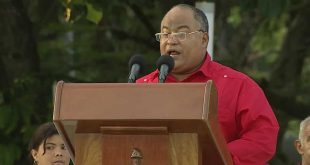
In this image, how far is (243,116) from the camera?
17.8 feet

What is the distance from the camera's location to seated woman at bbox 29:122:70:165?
6.81 meters

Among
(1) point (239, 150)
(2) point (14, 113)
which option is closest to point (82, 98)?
(1) point (239, 150)

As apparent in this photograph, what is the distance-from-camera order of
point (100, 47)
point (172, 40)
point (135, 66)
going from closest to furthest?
point (135, 66) → point (172, 40) → point (100, 47)

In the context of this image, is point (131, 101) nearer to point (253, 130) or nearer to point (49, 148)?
point (253, 130)

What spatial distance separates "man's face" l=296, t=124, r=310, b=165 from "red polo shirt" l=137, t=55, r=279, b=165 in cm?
119

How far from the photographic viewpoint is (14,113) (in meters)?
9.11

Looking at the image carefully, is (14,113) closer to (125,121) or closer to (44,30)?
(44,30)

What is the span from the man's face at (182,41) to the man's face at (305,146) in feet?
4.50

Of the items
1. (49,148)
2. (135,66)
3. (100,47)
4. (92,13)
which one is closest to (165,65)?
(135,66)

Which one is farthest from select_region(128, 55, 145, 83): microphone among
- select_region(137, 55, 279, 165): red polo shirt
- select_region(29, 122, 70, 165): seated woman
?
select_region(29, 122, 70, 165): seated woman

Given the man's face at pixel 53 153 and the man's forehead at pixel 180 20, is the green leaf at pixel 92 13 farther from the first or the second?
the man's forehead at pixel 180 20

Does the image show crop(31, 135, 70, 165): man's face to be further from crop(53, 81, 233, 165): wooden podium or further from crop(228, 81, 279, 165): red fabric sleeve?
crop(53, 81, 233, 165): wooden podium

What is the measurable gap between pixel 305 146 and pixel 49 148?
1605 millimetres

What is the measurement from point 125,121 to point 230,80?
111 centimetres
